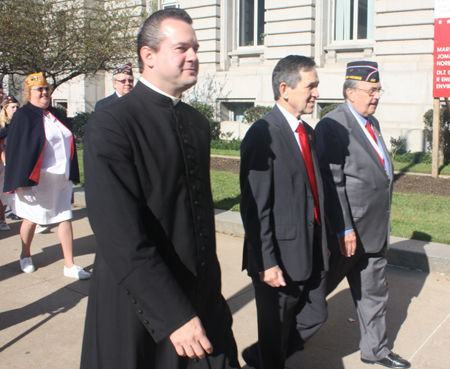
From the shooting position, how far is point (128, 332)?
1.94 meters

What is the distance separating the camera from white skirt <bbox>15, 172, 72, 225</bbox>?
5473 millimetres

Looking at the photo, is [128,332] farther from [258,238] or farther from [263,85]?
[263,85]

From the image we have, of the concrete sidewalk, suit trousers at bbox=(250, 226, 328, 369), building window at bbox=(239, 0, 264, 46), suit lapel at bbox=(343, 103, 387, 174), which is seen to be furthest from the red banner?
building window at bbox=(239, 0, 264, 46)

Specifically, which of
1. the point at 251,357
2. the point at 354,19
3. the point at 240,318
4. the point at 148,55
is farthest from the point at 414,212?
the point at 354,19

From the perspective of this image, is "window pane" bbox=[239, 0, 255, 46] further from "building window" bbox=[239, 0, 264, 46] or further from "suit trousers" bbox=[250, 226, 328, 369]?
"suit trousers" bbox=[250, 226, 328, 369]

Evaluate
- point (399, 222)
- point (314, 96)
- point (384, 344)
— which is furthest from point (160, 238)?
point (399, 222)

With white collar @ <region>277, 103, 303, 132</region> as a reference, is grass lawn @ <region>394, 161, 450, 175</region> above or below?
below

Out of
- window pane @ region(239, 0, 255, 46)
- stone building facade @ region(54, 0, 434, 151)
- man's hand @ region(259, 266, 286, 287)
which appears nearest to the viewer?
man's hand @ region(259, 266, 286, 287)

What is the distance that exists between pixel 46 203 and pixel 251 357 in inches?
119

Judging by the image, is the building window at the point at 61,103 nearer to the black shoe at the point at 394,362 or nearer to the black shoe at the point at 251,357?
the black shoe at the point at 251,357

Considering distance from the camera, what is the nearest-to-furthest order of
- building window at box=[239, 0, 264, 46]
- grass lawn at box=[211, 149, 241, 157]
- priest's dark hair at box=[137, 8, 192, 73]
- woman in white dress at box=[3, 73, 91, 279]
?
priest's dark hair at box=[137, 8, 192, 73] → woman in white dress at box=[3, 73, 91, 279] → grass lawn at box=[211, 149, 241, 157] → building window at box=[239, 0, 264, 46]

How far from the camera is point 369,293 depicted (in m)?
3.67

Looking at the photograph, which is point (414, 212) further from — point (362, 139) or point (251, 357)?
point (251, 357)

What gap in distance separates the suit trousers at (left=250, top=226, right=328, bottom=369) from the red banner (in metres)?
8.44
